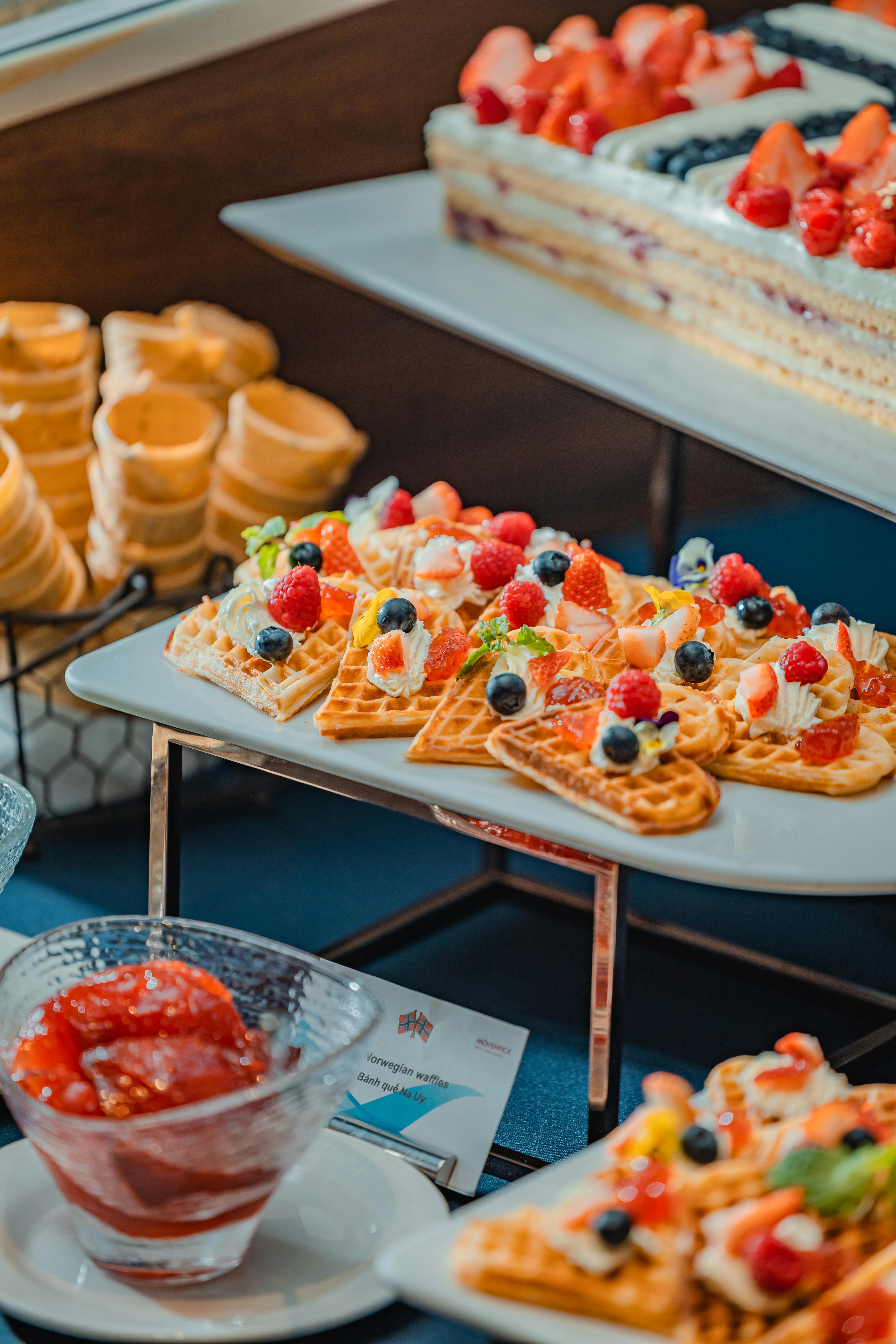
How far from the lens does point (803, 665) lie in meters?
1.90

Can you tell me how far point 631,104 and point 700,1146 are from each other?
7.06ft

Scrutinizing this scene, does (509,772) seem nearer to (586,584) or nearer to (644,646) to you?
(644,646)

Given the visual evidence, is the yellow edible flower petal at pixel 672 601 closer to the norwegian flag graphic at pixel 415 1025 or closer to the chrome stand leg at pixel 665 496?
the norwegian flag graphic at pixel 415 1025

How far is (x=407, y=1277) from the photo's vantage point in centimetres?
134

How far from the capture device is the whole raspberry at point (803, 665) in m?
1.90

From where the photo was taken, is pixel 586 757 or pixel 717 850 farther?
pixel 586 757

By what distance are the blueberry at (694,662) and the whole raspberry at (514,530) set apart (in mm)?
433

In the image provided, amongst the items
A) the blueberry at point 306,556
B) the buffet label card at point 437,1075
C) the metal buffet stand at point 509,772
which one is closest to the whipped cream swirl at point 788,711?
the metal buffet stand at point 509,772

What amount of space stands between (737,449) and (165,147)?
75.3 inches

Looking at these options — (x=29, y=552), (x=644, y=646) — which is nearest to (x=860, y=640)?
(x=644, y=646)

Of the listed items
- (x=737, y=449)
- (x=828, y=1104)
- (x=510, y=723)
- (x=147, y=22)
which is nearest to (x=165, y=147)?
(x=147, y=22)

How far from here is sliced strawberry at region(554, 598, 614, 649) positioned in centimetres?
210

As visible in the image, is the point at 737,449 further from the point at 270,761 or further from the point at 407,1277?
the point at 407,1277

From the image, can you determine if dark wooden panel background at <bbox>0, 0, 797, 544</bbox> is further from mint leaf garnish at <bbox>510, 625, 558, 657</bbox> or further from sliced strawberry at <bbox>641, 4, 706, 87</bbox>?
mint leaf garnish at <bbox>510, 625, 558, 657</bbox>
